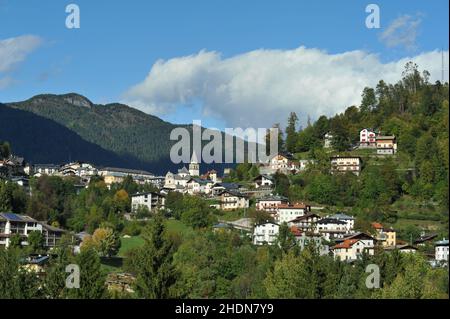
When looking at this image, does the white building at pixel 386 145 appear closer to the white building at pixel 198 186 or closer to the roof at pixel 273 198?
the roof at pixel 273 198

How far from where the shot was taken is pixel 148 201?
88125 millimetres

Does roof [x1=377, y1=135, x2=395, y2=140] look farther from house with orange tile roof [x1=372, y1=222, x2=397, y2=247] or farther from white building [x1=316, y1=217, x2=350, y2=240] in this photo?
house with orange tile roof [x1=372, y1=222, x2=397, y2=247]

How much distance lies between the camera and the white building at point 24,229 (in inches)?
2761

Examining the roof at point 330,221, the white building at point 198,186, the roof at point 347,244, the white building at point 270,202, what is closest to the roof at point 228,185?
the white building at point 198,186

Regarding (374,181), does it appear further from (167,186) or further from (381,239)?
(167,186)

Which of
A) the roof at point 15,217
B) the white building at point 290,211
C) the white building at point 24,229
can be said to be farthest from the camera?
the white building at point 290,211

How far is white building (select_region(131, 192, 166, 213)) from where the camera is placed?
86750 millimetres

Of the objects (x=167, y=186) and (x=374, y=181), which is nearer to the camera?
(x=374, y=181)

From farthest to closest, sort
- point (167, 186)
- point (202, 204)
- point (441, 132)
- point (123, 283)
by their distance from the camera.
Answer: point (167, 186)
point (441, 132)
point (202, 204)
point (123, 283)

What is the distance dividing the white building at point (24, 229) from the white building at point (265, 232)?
16.3 metres

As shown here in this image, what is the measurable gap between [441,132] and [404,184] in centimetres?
968

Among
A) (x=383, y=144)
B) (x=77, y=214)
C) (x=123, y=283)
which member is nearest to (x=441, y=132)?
(x=383, y=144)

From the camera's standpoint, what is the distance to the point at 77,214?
8019 centimetres

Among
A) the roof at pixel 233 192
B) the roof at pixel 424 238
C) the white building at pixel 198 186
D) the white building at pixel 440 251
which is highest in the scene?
the white building at pixel 198 186
